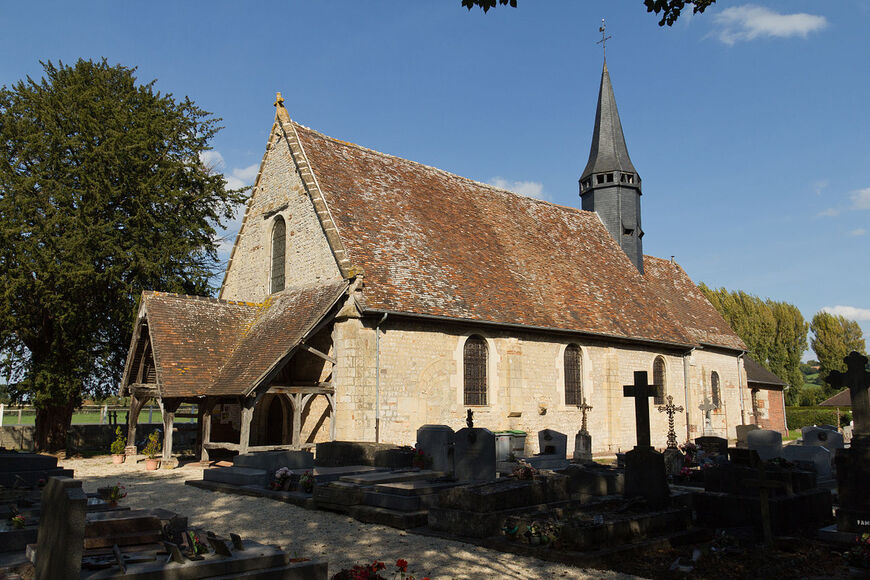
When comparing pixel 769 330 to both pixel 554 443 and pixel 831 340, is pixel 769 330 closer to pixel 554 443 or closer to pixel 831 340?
pixel 831 340

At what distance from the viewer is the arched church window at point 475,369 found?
17.7m

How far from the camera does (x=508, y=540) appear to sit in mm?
7590

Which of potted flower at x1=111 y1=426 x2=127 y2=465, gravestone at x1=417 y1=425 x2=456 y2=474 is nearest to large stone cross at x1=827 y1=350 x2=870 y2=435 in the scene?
gravestone at x1=417 y1=425 x2=456 y2=474

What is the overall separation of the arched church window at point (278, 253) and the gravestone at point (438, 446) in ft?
Result: 28.1

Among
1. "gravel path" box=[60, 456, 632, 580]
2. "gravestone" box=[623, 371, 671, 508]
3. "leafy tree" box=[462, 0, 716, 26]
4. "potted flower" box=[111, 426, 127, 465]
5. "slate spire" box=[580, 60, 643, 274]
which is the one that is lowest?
"gravel path" box=[60, 456, 632, 580]

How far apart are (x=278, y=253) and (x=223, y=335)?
350 centimetres

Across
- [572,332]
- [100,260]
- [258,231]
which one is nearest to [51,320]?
[100,260]

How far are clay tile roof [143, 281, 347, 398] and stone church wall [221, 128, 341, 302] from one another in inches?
27.2

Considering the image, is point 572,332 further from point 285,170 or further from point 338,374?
point 285,170

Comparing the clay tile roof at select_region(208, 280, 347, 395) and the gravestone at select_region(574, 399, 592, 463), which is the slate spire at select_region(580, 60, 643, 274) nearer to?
the gravestone at select_region(574, 399, 592, 463)

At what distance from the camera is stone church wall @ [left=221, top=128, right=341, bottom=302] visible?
17734mm

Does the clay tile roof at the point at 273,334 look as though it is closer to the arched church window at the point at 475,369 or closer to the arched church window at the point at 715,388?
the arched church window at the point at 475,369

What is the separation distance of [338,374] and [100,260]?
10.7 m

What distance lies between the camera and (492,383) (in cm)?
1805
